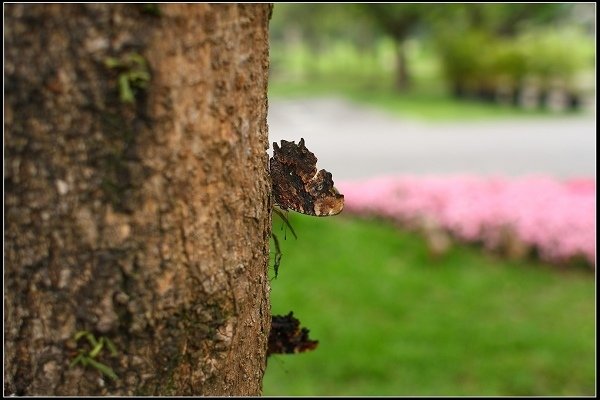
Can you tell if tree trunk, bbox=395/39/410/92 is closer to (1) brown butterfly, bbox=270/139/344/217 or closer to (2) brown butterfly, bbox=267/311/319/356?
(2) brown butterfly, bbox=267/311/319/356

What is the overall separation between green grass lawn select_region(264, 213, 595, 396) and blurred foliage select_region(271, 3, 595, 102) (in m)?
7.78

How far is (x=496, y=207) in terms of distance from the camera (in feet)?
20.2

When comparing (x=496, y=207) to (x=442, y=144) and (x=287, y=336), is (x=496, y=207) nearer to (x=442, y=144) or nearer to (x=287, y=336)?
(x=287, y=336)

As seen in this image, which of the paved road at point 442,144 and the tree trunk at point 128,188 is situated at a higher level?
the paved road at point 442,144

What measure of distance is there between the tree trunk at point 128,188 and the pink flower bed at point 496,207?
4.91m

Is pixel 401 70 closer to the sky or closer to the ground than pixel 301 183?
closer to the sky

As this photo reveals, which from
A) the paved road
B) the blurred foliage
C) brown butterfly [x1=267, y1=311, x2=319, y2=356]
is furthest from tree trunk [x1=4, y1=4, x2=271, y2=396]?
the blurred foliage

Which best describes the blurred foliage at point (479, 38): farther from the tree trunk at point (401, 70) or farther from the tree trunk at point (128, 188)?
the tree trunk at point (128, 188)

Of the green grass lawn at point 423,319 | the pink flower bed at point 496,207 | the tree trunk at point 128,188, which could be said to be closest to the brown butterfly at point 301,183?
the tree trunk at point 128,188

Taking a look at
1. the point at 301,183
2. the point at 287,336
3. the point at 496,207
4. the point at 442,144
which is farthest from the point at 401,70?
the point at 301,183

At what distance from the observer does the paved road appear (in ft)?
30.5

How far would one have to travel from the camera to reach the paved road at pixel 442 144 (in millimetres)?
9297

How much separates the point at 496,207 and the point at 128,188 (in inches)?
217

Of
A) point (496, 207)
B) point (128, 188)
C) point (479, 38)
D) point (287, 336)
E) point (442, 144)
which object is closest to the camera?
point (128, 188)
